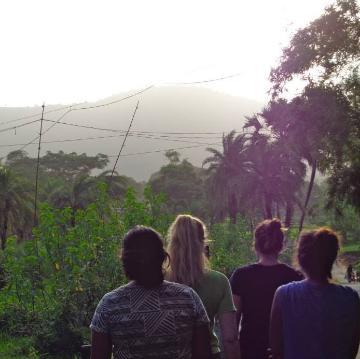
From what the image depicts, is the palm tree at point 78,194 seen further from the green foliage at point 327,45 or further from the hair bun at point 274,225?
the hair bun at point 274,225

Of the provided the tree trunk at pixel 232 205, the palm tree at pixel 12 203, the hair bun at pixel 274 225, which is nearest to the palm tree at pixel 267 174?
the tree trunk at pixel 232 205

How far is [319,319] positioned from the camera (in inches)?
125

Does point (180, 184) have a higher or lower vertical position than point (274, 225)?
lower

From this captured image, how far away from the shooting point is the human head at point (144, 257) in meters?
2.62

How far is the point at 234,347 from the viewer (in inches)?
137

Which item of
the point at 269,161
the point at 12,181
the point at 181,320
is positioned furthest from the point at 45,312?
the point at 269,161

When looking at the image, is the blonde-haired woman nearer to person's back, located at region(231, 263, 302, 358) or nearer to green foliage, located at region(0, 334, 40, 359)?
person's back, located at region(231, 263, 302, 358)

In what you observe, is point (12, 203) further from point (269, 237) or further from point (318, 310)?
point (318, 310)

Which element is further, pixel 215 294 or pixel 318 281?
pixel 215 294

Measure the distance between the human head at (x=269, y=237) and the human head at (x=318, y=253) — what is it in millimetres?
647

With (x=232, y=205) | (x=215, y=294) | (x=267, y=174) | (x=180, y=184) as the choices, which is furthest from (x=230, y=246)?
(x=180, y=184)

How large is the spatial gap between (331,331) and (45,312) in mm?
6958

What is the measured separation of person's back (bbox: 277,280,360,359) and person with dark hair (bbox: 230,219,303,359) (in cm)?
63

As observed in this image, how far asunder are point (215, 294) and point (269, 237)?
586mm
